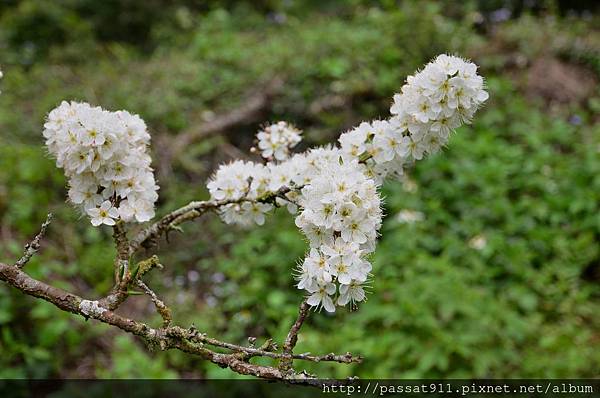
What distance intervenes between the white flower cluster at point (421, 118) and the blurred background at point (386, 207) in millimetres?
2086

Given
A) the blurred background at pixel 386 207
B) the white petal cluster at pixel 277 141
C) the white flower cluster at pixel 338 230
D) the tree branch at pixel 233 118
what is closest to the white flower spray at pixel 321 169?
the white flower cluster at pixel 338 230

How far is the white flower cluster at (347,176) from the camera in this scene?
1.46 metres

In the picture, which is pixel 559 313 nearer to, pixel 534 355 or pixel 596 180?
pixel 534 355

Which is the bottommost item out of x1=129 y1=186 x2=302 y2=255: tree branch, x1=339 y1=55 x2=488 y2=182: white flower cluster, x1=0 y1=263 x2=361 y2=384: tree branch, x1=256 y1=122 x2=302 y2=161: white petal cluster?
x1=0 y1=263 x2=361 y2=384: tree branch

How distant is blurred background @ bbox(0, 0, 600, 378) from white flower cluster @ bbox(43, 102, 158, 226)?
2125 millimetres

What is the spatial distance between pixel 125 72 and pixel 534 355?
589cm

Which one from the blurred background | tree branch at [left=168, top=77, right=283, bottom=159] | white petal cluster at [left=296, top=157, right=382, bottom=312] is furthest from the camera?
tree branch at [left=168, top=77, right=283, bottom=159]

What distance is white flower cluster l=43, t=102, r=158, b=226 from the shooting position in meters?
1.65

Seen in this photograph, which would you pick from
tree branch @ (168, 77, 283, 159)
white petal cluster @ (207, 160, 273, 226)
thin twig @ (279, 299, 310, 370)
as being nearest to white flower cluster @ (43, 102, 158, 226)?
white petal cluster @ (207, 160, 273, 226)

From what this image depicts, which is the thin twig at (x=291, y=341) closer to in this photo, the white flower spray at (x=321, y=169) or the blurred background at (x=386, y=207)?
the white flower spray at (x=321, y=169)

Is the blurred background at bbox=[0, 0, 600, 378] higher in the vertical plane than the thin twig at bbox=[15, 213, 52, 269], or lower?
higher

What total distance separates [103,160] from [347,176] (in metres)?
0.67

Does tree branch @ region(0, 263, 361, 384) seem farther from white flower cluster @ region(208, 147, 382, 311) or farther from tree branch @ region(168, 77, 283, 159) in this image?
tree branch @ region(168, 77, 283, 159)

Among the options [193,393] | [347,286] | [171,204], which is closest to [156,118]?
[171,204]
